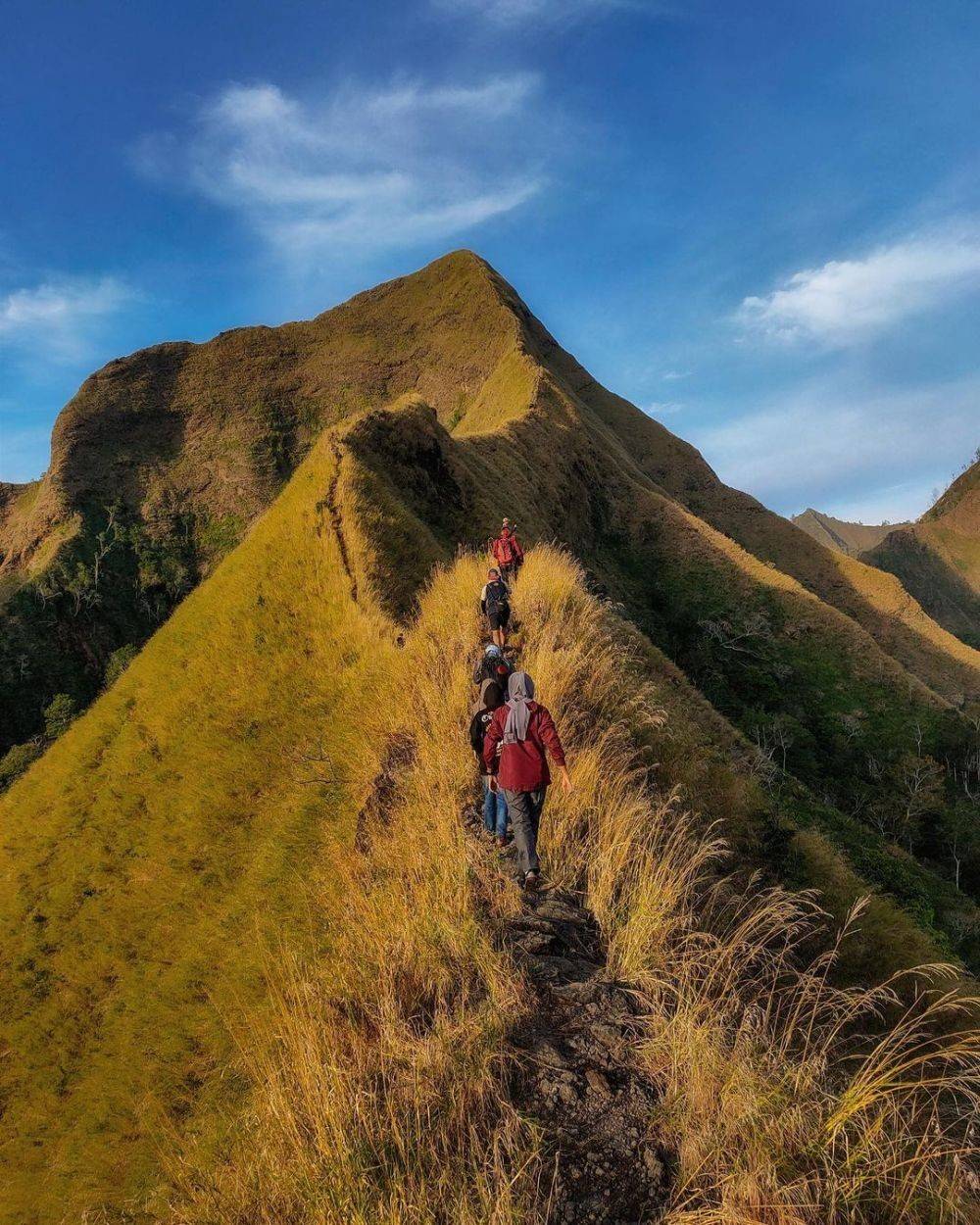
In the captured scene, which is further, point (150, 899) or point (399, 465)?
point (399, 465)

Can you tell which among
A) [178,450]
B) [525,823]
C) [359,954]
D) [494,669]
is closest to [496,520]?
[494,669]

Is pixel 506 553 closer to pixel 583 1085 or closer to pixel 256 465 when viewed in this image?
pixel 583 1085

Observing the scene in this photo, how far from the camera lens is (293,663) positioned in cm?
1333

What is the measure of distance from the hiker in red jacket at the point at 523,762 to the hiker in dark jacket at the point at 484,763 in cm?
15

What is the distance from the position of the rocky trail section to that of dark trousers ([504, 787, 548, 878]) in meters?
0.87

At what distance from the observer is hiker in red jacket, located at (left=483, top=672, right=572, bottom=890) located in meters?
5.45

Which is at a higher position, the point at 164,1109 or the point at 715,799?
the point at 715,799

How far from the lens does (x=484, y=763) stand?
19.9ft

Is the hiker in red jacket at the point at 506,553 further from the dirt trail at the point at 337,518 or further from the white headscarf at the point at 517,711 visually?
the white headscarf at the point at 517,711

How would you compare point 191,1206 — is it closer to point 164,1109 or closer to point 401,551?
point 164,1109

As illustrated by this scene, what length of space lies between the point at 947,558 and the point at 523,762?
718 ft

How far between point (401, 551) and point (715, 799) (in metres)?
10.5

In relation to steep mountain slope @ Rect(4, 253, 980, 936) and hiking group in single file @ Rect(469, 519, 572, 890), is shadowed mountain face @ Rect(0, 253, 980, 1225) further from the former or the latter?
hiking group in single file @ Rect(469, 519, 572, 890)

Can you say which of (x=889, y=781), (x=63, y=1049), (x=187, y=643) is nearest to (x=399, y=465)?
(x=187, y=643)
